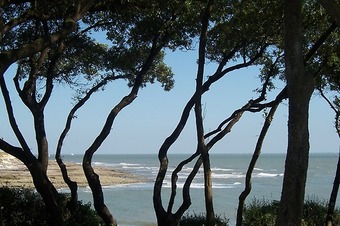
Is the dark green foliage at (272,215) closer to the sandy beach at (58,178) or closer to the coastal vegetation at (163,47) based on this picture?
the coastal vegetation at (163,47)

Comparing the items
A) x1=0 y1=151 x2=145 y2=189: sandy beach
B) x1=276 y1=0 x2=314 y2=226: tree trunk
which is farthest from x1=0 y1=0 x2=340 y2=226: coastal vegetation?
x1=0 y1=151 x2=145 y2=189: sandy beach

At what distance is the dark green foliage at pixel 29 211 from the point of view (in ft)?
31.3

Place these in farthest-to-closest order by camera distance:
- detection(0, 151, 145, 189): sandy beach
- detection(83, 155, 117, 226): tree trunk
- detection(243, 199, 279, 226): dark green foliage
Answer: detection(0, 151, 145, 189): sandy beach
detection(243, 199, 279, 226): dark green foliage
detection(83, 155, 117, 226): tree trunk

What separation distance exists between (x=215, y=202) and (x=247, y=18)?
23.8 metres

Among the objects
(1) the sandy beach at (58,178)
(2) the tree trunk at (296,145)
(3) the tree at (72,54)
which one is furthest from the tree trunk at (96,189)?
(1) the sandy beach at (58,178)

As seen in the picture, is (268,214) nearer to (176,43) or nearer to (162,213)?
(162,213)

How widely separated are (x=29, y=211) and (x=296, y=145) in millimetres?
6292

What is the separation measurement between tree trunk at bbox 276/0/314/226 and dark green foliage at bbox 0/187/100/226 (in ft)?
18.4

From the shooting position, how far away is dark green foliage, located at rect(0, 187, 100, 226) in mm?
9531

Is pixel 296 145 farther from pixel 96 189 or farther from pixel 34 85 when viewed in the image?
pixel 34 85

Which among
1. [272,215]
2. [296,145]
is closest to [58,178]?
[272,215]

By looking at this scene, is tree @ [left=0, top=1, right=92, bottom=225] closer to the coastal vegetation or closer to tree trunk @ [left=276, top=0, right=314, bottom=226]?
the coastal vegetation

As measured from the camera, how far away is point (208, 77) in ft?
33.5

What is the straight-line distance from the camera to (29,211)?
380 inches
